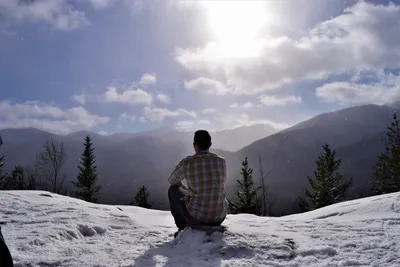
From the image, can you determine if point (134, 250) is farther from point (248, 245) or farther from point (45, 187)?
point (45, 187)

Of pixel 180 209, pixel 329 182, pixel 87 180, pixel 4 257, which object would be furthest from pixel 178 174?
pixel 87 180

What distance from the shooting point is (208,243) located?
405cm

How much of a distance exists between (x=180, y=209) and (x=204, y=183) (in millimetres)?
568

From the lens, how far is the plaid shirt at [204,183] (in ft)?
14.6

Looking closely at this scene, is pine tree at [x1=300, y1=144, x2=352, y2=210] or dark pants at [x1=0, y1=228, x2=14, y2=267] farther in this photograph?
pine tree at [x1=300, y1=144, x2=352, y2=210]

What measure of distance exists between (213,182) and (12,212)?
430cm

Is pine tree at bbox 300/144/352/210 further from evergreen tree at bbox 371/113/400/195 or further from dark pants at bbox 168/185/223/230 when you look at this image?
dark pants at bbox 168/185/223/230

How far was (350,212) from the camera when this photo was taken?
5.92 m

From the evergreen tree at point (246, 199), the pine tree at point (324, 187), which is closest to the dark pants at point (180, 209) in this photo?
the pine tree at point (324, 187)

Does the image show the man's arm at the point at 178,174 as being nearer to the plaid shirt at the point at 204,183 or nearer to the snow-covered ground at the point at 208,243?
the plaid shirt at the point at 204,183

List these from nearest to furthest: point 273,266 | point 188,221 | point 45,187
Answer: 1. point 273,266
2. point 188,221
3. point 45,187

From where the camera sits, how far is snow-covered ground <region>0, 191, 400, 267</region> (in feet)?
11.8

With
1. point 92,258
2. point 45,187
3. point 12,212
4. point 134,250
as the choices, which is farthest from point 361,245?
point 45,187

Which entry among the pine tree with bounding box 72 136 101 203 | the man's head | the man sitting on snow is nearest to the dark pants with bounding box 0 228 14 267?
the man sitting on snow
